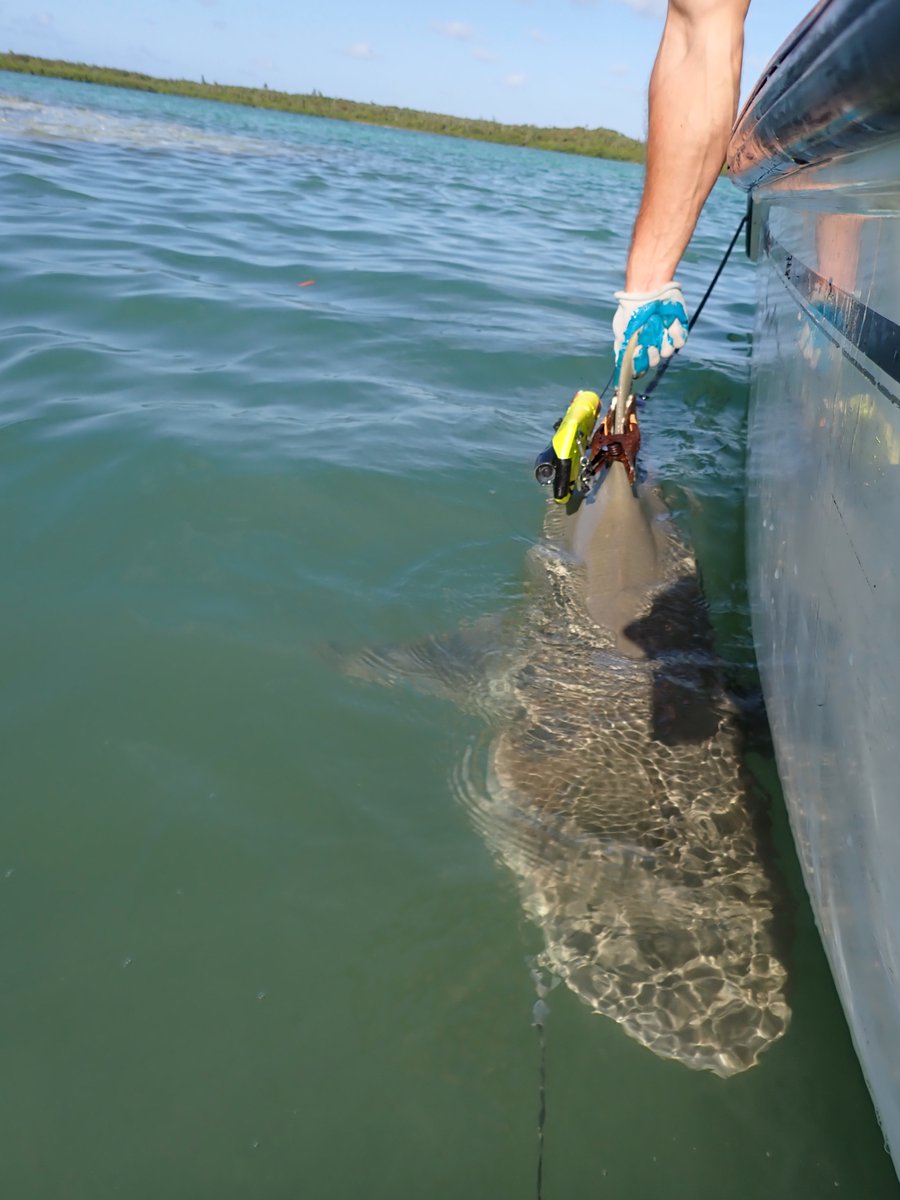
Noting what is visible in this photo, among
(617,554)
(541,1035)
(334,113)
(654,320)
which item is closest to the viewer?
(541,1035)

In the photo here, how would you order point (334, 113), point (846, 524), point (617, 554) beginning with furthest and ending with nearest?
point (334, 113) < point (617, 554) < point (846, 524)

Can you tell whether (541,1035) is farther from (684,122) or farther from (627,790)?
(684,122)

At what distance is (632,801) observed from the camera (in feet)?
8.61

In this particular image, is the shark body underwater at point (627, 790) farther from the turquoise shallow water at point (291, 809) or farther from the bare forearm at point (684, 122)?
the bare forearm at point (684, 122)

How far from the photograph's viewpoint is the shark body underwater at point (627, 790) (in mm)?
2137

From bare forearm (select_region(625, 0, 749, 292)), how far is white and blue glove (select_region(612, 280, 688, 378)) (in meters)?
0.05

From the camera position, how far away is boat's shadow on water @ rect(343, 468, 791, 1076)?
2.13 metres

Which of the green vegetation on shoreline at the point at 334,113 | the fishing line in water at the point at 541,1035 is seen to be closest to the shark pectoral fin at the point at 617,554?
the fishing line in water at the point at 541,1035

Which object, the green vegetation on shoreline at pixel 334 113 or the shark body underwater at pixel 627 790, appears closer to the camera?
the shark body underwater at pixel 627 790

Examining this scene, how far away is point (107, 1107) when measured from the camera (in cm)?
182

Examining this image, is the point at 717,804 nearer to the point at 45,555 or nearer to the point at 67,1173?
the point at 67,1173

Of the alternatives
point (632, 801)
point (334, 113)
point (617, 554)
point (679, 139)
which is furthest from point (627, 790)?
point (334, 113)

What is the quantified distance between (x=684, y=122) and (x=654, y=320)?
1.79ft

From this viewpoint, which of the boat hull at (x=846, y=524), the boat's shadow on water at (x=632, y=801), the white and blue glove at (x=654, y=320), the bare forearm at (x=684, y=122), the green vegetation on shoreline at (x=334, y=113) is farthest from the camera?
the green vegetation on shoreline at (x=334, y=113)
